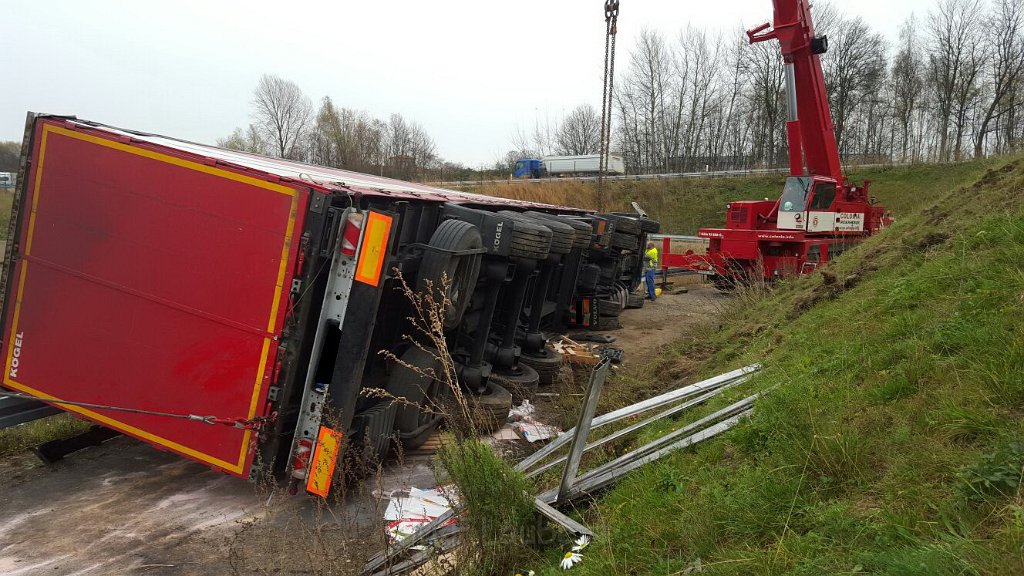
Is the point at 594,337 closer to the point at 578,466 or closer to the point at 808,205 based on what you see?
the point at 808,205

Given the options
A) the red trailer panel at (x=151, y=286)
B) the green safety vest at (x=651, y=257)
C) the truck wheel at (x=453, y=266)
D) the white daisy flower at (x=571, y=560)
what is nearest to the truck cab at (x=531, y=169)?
the green safety vest at (x=651, y=257)

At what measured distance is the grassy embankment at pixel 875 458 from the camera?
6.93 feet

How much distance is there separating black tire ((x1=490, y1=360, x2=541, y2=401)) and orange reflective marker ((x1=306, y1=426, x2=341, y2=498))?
9.45 ft

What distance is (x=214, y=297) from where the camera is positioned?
460 cm

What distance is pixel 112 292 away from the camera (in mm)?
4867

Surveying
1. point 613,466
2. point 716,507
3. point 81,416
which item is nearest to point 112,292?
point 81,416

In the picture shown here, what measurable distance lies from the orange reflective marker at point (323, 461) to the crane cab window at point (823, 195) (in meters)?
12.5

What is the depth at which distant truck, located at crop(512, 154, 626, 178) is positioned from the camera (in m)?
37.7

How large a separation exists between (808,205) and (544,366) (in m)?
8.68

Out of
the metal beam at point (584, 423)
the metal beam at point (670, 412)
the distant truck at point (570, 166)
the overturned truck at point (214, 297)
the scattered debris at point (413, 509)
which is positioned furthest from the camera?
the distant truck at point (570, 166)

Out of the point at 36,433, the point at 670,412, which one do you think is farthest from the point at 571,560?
the point at 36,433

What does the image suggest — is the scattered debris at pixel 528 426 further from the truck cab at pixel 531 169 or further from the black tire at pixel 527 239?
the truck cab at pixel 531 169

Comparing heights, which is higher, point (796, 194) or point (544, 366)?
point (796, 194)

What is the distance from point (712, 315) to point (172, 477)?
7.06 meters
